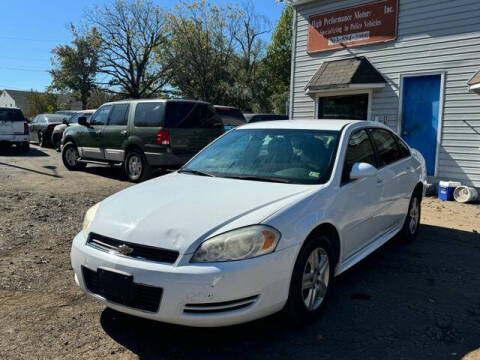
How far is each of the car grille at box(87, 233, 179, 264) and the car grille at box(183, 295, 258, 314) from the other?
0.32 m

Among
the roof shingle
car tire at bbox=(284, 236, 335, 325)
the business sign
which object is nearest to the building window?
the roof shingle

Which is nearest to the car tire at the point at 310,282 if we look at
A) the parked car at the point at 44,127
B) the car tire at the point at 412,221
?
the car tire at the point at 412,221

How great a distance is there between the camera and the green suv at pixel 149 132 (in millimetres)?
9344

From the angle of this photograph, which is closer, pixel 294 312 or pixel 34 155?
pixel 294 312

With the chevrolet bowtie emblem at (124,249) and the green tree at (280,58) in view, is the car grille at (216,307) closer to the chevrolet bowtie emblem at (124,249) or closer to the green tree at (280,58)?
the chevrolet bowtie emblem at (124,249)

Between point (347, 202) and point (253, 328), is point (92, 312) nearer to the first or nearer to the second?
point (253, 328)

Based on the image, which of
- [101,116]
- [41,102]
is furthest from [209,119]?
[41,102]

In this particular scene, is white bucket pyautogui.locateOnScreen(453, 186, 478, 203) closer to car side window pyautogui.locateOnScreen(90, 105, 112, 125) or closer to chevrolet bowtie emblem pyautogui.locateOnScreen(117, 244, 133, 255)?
chevrolet bowtie emblem pyautogui.locateOnScreen(117, 244, 133, 255)

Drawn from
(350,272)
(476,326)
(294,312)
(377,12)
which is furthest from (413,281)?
(377,12)

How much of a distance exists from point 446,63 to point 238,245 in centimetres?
824

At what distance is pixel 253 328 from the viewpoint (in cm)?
327

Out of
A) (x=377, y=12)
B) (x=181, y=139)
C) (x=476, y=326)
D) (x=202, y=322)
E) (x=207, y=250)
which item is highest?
(x=377, y=12)

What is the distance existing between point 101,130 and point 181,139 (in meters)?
2.58

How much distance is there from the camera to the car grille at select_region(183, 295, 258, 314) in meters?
2.77
